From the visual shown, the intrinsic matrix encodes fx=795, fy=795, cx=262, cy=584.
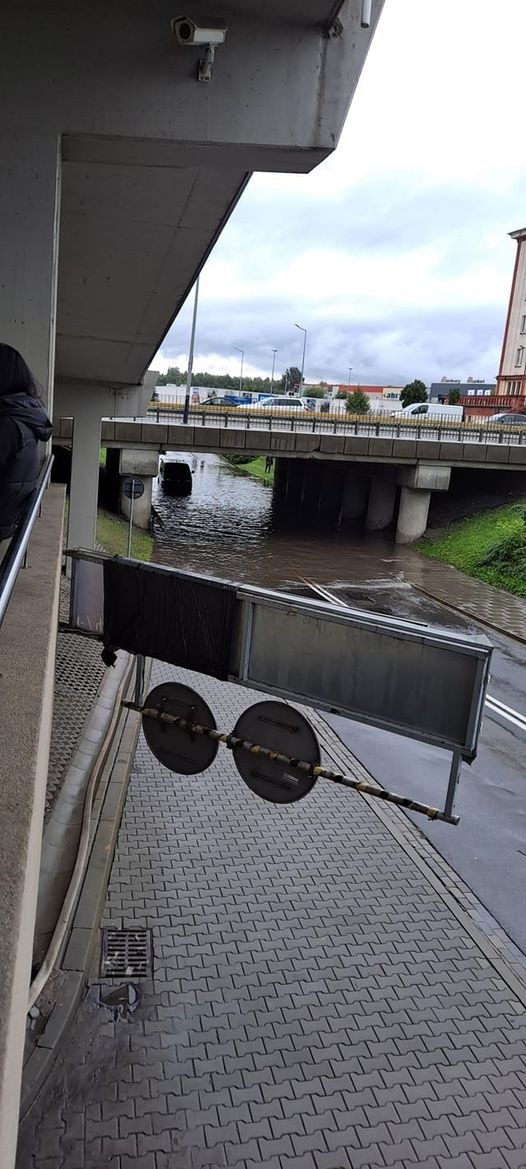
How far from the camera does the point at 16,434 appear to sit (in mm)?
3309

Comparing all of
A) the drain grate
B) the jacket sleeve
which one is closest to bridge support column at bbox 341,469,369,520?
the drain grate

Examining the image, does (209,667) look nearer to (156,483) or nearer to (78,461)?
(78,461)

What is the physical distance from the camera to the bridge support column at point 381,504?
34844mm

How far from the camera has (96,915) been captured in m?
7.07

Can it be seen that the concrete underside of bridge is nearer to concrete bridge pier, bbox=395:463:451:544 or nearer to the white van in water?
concrete bridge pier, bbox=395:463:451:544

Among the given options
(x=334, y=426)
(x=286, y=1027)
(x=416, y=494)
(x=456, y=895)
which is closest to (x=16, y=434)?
(x=286, y=1027)

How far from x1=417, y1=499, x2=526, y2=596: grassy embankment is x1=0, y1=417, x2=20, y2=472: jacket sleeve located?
2240 cm

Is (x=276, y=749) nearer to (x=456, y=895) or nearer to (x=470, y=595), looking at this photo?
(x=456, y=895)

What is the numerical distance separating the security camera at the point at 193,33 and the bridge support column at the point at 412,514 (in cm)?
2714

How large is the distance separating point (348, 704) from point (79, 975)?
334 centimetres

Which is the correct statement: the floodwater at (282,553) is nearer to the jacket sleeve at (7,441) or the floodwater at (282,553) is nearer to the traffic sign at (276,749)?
the traffic sign at (276,749)

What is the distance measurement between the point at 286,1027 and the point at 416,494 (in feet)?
89.6

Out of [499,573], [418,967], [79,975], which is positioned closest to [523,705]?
[418,967]

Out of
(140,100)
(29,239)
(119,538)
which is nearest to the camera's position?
(140,100)
